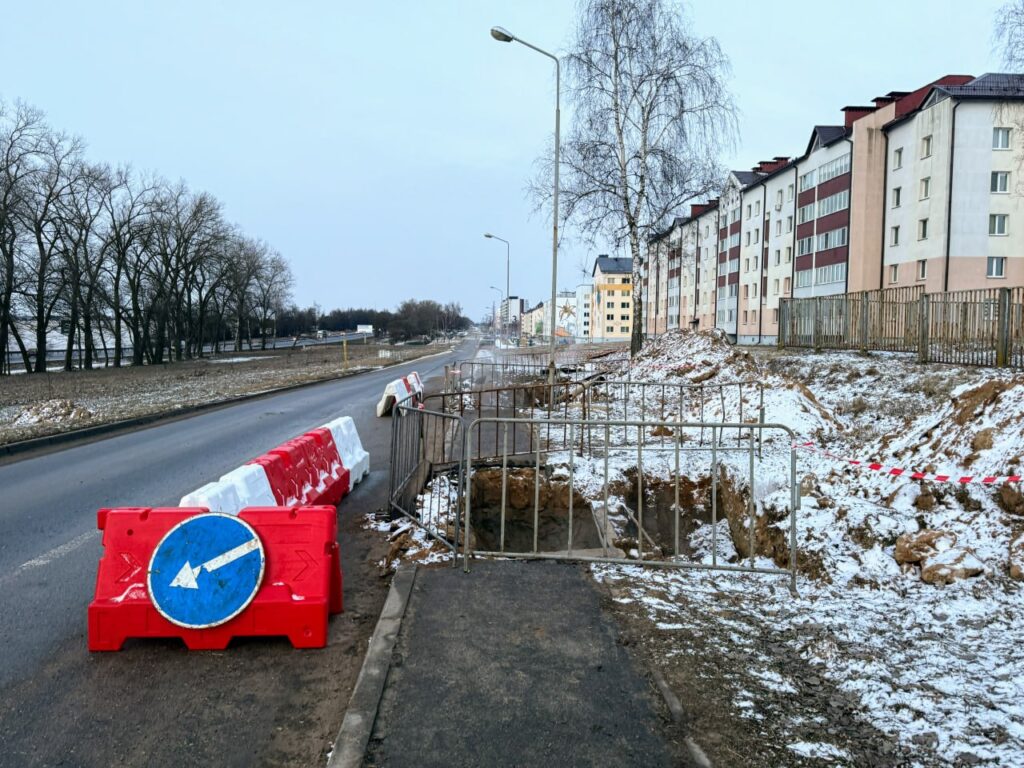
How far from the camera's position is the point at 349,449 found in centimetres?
898

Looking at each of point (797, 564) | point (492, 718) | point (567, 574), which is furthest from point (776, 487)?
point (492, 718)

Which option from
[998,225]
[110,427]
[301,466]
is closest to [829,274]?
[998,225]

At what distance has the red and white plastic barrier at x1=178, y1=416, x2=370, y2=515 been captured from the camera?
203 inches

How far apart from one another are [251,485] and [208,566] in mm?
1461

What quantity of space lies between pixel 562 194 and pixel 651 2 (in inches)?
299

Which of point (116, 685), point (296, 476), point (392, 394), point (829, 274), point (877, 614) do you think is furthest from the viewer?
point (829, 274)

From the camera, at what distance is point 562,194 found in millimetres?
26938

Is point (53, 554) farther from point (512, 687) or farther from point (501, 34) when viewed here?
point (501, 34)

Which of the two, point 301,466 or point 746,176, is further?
point 746,176

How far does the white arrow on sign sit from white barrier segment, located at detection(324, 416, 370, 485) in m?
4.07

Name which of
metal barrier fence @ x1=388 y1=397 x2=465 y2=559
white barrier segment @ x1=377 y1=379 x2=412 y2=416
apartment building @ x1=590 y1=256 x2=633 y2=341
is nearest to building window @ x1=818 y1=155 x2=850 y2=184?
white barrier segment @ x1=377 y1=379 x2=412 y2=416

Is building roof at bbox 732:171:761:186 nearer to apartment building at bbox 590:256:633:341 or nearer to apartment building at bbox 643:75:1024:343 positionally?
apartment building at bbox 643:75:1024:343

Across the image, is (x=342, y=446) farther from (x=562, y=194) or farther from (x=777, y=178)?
(x=777, y=178)

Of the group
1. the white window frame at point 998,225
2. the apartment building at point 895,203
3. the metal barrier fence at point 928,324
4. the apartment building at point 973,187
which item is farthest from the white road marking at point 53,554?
the white window frame at point 998,225
